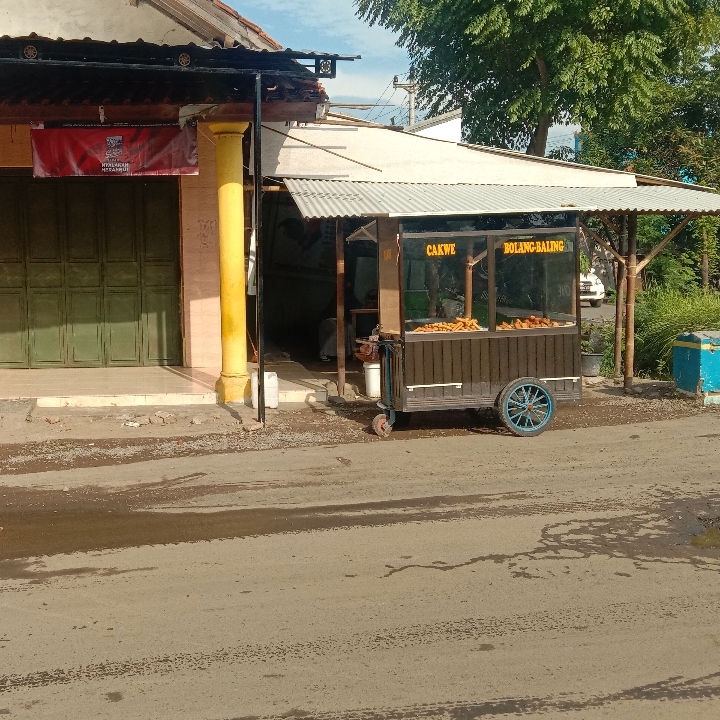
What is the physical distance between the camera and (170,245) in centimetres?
1333

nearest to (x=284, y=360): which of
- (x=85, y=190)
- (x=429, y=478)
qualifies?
(x=85, y=190)

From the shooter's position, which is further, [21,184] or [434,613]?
[21,184]

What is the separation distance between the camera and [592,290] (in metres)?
28.5

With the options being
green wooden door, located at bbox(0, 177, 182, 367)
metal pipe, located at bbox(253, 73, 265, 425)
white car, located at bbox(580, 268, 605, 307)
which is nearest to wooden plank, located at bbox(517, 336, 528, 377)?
metal pipe, located at bbox(253, 73, 265, 425)

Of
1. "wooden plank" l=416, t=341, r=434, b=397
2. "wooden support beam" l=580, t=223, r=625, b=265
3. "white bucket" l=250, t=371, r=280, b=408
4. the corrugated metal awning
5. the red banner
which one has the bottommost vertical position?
"white bucket" l=250, t=371, r=280, b=408

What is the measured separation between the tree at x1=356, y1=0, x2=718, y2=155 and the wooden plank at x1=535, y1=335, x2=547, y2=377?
12.3m

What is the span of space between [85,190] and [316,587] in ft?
30.9

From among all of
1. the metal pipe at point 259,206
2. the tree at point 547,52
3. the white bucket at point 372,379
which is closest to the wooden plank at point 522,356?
the white bucket at point 372,379

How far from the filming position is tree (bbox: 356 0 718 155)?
68.1 feet

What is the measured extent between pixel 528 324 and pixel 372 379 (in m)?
2.48

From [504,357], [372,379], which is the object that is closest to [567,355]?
[504,357]

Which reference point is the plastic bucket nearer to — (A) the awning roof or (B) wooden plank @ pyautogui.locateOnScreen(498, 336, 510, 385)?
(A) the awning roof

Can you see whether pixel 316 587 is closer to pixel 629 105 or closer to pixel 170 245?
pixel 170 245

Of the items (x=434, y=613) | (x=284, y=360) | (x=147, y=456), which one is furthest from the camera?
(x=284, y=360)
